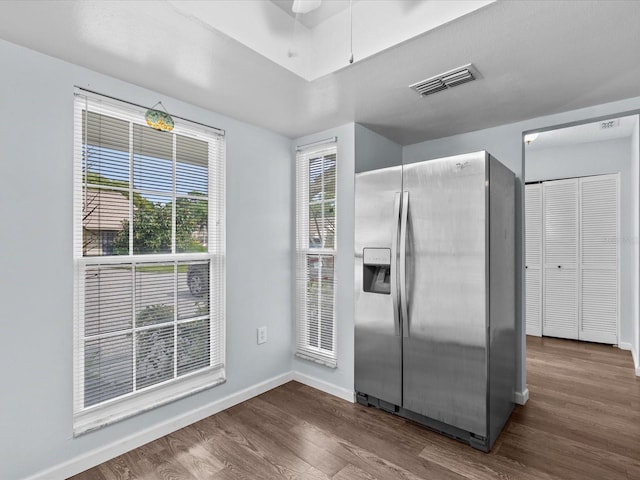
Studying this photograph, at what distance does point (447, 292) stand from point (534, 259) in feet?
10.9

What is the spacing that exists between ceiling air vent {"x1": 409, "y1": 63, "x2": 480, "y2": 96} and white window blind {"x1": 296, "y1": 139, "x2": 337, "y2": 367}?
2.97 feet

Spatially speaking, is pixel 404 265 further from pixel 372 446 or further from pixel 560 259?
pixel 560 259

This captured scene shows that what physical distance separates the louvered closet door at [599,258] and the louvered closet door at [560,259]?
3.3 inches

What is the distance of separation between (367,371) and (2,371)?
2172 mm

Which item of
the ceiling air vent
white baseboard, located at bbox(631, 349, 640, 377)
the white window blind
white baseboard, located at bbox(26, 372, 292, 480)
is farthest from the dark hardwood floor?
the ceiling air vent

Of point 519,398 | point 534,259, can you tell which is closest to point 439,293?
point 519,398

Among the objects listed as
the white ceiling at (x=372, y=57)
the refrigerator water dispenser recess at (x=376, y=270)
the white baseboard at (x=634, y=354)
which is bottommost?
the white baseboard at (x=634, y=354)

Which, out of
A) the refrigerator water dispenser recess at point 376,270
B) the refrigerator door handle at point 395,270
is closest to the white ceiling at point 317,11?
the refrigerator door handle at point 395,270

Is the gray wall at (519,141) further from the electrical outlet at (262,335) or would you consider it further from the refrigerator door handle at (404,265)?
the electrical outlet at (262,335)

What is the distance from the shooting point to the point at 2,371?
63.9 inches

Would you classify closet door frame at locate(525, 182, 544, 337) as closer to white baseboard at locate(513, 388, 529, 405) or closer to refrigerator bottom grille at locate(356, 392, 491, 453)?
white baseboard at locate(513, 388, 529, 405)

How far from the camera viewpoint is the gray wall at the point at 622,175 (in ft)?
13.1

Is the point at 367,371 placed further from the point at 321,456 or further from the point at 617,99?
the point at 617,99

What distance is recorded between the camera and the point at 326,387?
2889 millimetres
